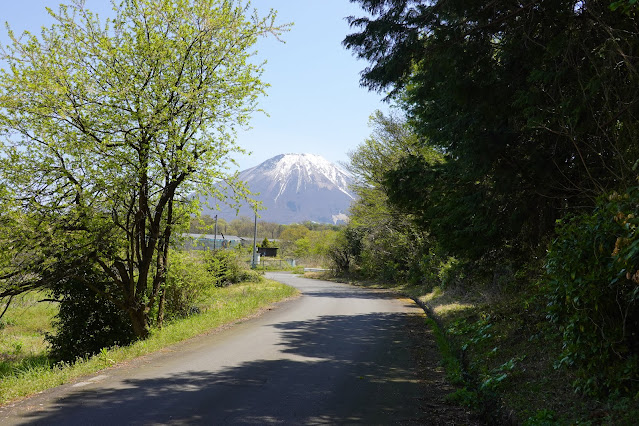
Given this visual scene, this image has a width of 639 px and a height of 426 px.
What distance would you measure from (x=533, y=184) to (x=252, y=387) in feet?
19.5

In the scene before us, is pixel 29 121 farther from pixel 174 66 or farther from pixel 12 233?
pixel 174 66

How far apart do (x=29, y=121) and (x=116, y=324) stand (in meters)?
6.18

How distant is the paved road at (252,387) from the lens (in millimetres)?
5609

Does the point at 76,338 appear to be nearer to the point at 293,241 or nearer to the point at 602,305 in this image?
the point at 602,305

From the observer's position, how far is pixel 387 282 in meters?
35.5

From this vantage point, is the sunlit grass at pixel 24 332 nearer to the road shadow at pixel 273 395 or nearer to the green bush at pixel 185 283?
the green bush at pixel 185 283

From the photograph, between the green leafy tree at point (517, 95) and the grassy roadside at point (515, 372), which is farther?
the green leafy tree at point (517, 95)

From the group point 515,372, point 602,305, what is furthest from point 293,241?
point 602,305

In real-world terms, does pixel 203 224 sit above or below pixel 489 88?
below

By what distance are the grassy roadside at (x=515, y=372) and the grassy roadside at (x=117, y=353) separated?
5942 mm

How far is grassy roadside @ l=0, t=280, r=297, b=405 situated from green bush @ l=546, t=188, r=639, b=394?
7.13 meters

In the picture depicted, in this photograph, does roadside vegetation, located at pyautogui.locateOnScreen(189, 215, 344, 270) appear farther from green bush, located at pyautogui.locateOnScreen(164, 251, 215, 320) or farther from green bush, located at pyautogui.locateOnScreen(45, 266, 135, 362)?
green bush, located at pyautogui.locateOnScreen(45, 266, 135, 362)

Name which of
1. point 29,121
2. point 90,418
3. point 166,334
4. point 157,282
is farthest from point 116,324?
point 90,418

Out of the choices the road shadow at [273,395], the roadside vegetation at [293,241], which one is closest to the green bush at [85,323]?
the roadside vegetation at [293,241]
